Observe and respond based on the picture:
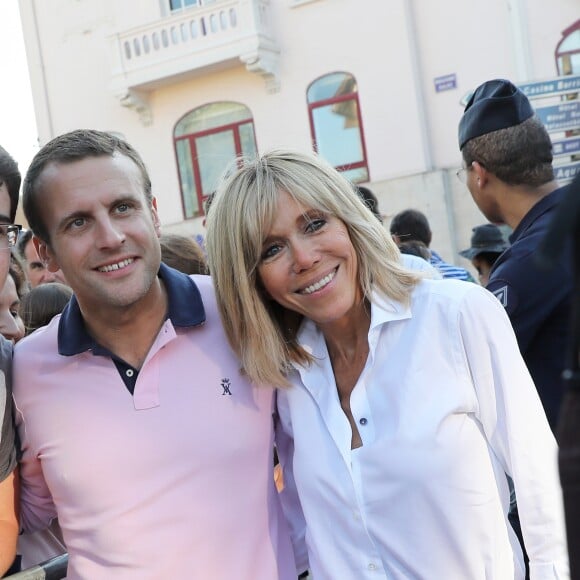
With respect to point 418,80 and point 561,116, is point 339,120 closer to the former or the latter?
point 418,80

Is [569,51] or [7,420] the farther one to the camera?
[569,51]

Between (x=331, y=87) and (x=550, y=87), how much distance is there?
6.83 meters

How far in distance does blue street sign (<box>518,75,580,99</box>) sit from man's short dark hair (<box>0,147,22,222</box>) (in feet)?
24.6

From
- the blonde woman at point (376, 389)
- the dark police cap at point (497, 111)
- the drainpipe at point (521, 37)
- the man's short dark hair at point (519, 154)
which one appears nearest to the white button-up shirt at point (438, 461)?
the blonde woman at point (376, 389)

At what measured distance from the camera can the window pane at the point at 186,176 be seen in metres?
16.7

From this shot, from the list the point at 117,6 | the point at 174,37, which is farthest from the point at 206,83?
the point at 117,6

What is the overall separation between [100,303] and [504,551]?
1.28 m

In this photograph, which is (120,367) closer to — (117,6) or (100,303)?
Answer: (100,303)

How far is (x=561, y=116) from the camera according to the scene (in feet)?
30.4

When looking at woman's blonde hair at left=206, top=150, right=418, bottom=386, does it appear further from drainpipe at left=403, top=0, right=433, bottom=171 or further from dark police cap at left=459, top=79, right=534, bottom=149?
drainpipe at left=403, top=0, right=433, bottom=171

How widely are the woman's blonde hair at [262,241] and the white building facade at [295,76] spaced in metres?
11.7

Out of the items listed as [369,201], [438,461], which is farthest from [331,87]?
[438,461]

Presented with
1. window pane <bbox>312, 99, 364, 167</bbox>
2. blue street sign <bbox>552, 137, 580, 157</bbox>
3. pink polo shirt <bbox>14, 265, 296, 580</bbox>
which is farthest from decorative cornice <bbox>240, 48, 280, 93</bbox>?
pink polo shirt <bbox>14, 265, 296, 580</bbox>

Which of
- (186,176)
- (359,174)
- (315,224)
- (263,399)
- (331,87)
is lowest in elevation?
(263,399)
